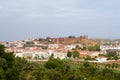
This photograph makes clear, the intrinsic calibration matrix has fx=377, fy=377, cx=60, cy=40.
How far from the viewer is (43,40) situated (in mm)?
137750

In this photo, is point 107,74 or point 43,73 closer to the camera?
point 43,73

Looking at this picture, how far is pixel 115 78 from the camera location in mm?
34281

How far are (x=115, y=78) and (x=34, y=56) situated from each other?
5881 centimetres

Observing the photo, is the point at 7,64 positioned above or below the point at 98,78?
above

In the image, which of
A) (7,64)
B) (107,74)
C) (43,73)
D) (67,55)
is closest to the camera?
(7,64)

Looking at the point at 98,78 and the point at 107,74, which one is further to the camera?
the point at 107,74

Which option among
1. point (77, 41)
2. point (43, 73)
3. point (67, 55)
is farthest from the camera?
point (77, 41)

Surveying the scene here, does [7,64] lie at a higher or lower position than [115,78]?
higher

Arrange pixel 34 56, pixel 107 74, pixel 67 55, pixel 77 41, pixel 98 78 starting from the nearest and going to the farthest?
pixel 98 78 → pixel 107 74 → pixel 67 55 → pixel 34 56 → pixel 77 41

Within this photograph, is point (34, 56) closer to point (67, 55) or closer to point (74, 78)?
point (67, 55)

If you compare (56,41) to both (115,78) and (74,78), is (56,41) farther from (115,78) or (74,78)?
(74,78)

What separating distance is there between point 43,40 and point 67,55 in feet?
176

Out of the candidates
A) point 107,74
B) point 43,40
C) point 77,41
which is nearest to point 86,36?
point 77,41

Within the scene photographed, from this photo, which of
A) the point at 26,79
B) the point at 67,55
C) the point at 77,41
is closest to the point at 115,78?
the point at 26,79
